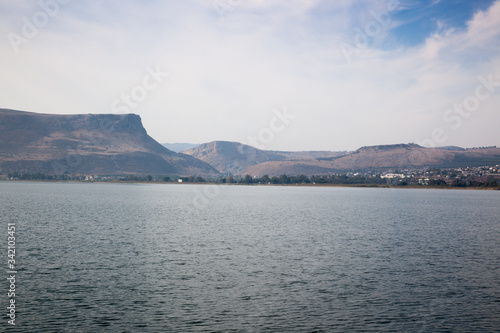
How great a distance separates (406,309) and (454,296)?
5.57m

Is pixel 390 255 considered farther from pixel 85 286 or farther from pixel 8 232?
pixel 8 232

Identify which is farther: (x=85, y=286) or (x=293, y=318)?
(x=85, y=286)

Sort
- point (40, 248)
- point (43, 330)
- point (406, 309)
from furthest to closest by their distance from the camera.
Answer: point (40, 248) → point (406, 309) → point (43, 330)

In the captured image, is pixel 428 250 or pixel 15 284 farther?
pixel 428 250

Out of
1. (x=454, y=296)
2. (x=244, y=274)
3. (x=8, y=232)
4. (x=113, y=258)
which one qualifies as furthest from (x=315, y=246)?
(x=8, y=232)

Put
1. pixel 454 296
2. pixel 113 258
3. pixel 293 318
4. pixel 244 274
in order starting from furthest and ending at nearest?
pixel 113 258, pixel 244 274, pixel 454 296, pixel 293 318

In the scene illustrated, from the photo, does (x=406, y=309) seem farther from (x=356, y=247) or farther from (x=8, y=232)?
(x=8, y=232)

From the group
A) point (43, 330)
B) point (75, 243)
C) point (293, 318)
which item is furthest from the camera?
point (75, 243)

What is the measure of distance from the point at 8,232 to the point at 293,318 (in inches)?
1864

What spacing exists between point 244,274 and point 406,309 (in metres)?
14.0

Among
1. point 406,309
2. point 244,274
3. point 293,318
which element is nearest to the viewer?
point 293,318

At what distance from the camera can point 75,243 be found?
159ft

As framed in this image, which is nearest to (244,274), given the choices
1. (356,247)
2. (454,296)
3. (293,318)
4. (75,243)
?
(293,318)

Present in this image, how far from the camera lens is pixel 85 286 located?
100 ft
